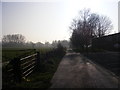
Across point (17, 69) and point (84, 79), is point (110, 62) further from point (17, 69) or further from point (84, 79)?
point (17, 69)

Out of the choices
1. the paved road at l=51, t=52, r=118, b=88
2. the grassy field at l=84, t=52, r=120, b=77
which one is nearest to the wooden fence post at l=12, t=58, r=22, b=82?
the paved road at l=51, t=52, r=118, b=88

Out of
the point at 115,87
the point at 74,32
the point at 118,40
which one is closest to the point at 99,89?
the point at 115,87

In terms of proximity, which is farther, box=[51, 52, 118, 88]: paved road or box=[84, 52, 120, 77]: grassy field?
box=[84, 52, 120, 77]: grassy field

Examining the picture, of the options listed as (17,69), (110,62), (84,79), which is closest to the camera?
(17,69)

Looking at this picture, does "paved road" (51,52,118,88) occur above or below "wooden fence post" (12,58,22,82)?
below

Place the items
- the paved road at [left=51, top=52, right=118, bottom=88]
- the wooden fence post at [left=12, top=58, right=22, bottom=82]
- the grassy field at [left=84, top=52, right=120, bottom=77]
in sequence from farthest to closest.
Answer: the grassy field at [left=84, top=52, right=120, bottom=77], the wooden fence post at [left=12, top=58, right=22, bottom=82], the paved road at [left=51, top=52, right=118, bottom=88]

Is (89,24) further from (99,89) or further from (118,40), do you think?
(99,89)

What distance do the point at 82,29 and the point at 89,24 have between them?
5287 millimetres

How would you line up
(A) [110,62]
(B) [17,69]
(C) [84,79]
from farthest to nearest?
(A) [110,62] < (C) [84,79] < (B) [17,69]

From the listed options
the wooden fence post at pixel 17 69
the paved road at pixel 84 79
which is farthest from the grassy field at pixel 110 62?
the wooden fence post at pixel 17 69

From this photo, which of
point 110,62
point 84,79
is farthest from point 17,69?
point 110,62

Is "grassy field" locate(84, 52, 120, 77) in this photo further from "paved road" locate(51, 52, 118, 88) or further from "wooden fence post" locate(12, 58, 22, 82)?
"wooden fence post" locate(12, 58, 22, 82)

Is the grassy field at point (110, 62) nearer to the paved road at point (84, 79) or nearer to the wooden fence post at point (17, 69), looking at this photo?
the paved road at point (84, 79)

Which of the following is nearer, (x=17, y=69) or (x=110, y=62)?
(x=17, y=69)
